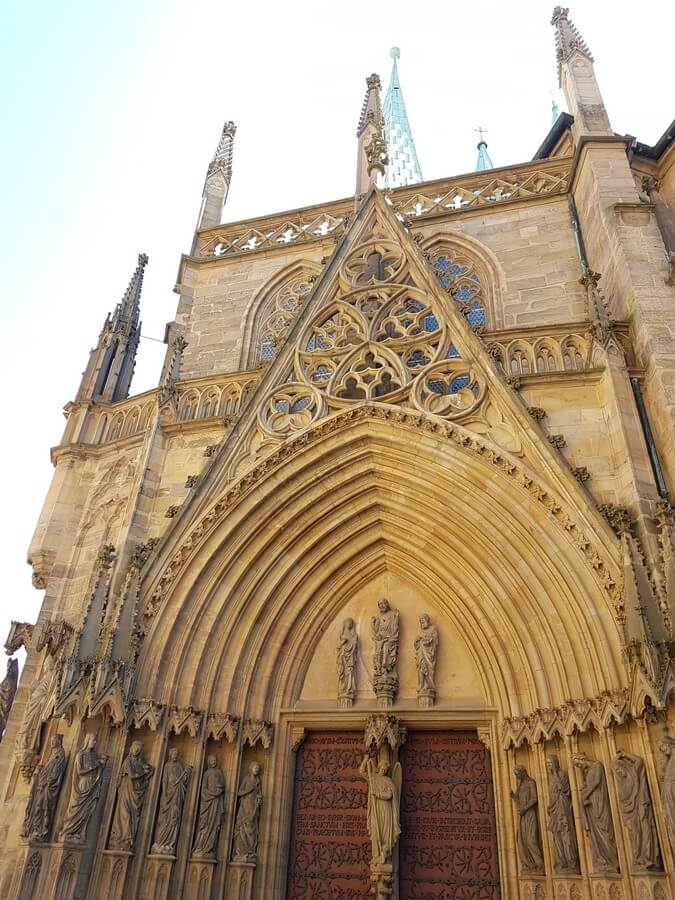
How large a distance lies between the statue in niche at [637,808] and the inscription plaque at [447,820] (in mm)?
2034

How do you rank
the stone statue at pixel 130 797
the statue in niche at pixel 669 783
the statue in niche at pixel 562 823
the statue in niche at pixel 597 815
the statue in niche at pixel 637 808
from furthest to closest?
the stone statue at pixel 130 797 → the statue in niche at pixel 562 823 → the statue in niche at pixel 597 815 → the statue in niche at pixel 637 808 → the statue in niche at pixel 669 783

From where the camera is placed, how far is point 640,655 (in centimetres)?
600

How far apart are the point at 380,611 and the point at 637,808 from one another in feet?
12.5

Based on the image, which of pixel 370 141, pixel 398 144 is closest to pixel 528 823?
pixel 370 141

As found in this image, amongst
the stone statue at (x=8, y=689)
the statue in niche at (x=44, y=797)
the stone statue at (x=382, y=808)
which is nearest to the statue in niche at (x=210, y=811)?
the statue in niche at (x=44, y=797)

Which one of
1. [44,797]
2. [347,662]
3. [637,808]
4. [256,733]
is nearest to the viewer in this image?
[637,808]

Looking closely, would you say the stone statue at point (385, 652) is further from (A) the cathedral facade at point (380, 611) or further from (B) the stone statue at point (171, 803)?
(B) the stone statue at point (171, 803)

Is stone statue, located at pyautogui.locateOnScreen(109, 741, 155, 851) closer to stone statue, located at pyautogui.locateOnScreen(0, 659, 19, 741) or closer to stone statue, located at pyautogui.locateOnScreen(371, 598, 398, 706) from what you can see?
stone statue, located at pyautogui.locateOnScreen(0, 659, 19, 741)

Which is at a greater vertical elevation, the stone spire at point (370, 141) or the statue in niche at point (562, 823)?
the stone spire at point (370, 141)

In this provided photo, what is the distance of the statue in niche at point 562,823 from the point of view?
6.26m

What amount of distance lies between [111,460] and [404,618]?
5.33 m

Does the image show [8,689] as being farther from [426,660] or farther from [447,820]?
[447,820]

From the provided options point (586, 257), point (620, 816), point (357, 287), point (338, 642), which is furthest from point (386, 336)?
point (620, 816)

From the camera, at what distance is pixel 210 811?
7.44 metres
